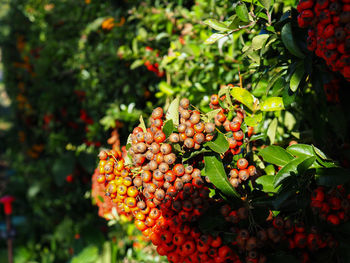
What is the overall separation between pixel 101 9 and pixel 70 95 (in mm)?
1285

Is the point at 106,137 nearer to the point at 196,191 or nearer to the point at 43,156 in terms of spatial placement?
the point at 196,191

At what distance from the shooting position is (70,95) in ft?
12.0

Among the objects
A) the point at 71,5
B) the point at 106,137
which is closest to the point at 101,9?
the point at 71,5

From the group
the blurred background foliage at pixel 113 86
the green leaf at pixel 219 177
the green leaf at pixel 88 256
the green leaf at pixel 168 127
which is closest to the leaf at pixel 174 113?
the green leaf at pixel 168 127

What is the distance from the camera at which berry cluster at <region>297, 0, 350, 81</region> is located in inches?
31.0

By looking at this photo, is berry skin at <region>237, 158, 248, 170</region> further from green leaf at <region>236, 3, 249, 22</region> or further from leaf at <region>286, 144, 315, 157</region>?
green leaf at <region>236, 3, 249, 22</region>

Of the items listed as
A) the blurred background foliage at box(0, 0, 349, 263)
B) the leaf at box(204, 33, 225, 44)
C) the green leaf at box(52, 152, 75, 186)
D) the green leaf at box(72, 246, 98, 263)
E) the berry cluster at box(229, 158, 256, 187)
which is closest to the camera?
the berry cluster at box(229, 158, 256, 187)

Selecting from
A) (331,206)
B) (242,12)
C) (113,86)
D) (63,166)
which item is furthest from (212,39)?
(63,166)

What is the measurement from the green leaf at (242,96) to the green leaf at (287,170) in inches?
10.5

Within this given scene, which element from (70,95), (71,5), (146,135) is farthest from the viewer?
(70,95)

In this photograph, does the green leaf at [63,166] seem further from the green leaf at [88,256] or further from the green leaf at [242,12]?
the green leaf at [242,12]

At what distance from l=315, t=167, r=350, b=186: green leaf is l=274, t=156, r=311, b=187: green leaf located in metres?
0.08

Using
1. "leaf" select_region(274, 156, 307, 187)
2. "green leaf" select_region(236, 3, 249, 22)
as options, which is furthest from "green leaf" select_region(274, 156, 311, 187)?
"green leaf" select_region(236, 3, 249, 22)

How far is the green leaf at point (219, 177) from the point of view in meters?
0.94
